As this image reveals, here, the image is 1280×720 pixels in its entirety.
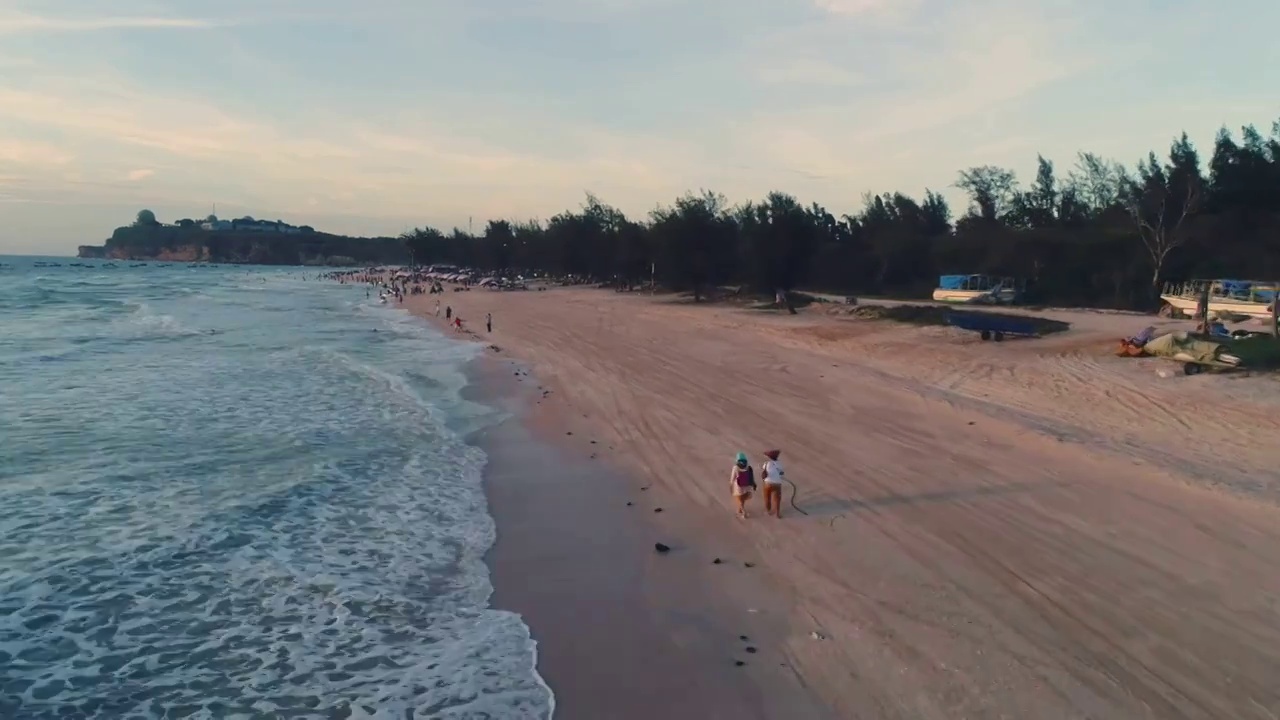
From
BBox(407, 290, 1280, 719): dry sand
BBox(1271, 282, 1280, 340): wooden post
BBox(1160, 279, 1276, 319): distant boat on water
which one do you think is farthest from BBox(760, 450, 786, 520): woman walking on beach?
BBox(1160, 279, 1276, 319): distant boat on water

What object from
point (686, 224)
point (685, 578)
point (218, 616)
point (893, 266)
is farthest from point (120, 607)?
point (893, 266)

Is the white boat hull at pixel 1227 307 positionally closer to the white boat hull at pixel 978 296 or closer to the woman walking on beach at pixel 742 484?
the white boat hull at pixel 978 296

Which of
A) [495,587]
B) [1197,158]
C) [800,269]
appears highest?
[1197,158]

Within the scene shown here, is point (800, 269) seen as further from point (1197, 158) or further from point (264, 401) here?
point (264, 401)

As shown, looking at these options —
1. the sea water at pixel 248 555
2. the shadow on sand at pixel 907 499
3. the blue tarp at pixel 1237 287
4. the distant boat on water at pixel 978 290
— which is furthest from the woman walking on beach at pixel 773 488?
the distant boat on water at pixel 978 290

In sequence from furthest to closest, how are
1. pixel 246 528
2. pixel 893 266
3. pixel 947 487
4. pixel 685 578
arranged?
pixel 893 266, pixel 947 487, pixel 246 528, pixel 685 578

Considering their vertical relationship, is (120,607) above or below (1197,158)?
below

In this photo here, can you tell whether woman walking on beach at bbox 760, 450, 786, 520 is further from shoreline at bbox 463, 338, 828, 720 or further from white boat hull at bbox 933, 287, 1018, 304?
white boat hull at bbox 933, 287, 1018, 304
